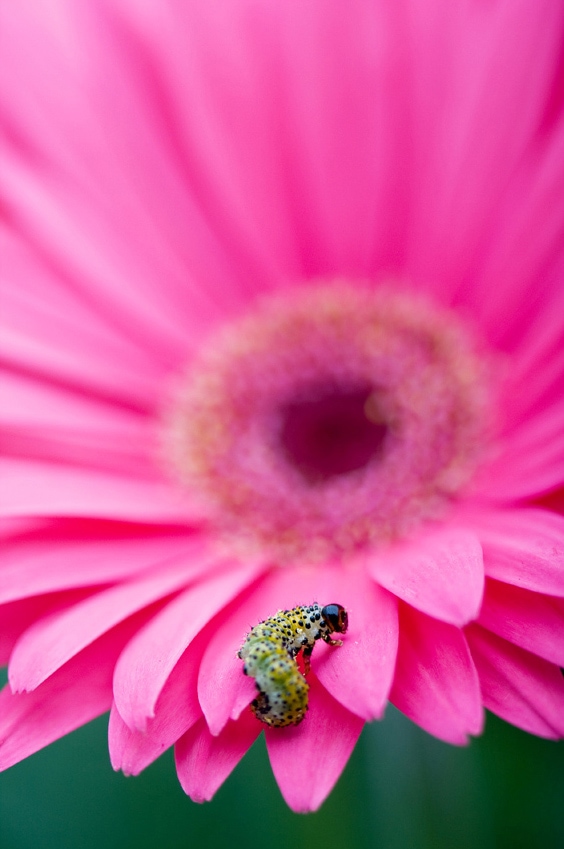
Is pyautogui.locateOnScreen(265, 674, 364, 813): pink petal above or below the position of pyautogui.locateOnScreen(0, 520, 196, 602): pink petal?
below

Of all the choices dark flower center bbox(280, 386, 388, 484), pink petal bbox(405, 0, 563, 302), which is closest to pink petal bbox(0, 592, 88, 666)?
dark flower center bbox(280, 386, 388, 484)

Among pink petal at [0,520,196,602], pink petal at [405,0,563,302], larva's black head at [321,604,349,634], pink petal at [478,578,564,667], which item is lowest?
pink petal at [478,578,564,667]

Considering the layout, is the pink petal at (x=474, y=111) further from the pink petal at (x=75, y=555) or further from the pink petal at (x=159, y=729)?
the pink petal at (x=159, y=729)

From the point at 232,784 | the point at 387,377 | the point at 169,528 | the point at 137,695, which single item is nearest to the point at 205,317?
the point at 387,377

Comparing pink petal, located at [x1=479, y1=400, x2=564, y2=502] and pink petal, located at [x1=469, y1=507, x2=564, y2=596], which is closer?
pink petal, located at [x1=469, y1=507, x2=564, y2=596]

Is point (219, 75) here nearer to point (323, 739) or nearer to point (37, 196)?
point (37, 196)

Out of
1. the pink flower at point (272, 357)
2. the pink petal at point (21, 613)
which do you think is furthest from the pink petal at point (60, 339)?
the pink petal at point (21, 613)

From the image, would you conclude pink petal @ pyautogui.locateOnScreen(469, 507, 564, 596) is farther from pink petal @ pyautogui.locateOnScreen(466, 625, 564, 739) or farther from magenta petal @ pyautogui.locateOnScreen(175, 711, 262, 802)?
magenta petal @ pyautogui.locateOnScreen(175, 711, 262, 802)
